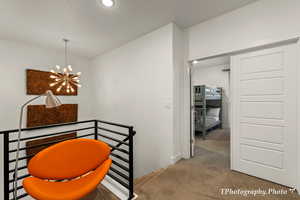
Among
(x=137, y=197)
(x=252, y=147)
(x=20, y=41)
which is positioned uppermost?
(x=20, y=41)

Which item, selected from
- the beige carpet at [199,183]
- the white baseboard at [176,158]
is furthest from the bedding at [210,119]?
the white baseboard at [176,158]

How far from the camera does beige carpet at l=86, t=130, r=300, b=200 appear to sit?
167cm

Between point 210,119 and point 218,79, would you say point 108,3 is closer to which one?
point 210,119

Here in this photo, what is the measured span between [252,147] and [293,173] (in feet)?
1.60

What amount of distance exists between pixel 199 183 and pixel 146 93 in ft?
6.11

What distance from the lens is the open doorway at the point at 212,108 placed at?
352 centimetres

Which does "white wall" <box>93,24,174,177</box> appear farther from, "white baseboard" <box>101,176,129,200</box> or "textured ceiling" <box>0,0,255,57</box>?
"white baseboard" <box>101,176,129,200</box>

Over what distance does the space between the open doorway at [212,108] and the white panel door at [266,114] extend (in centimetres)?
88

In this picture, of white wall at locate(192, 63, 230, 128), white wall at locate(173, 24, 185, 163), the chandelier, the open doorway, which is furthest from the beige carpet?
white wall at locate(192, 63, 230, 128)

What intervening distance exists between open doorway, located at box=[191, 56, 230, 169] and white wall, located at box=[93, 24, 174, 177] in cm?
96

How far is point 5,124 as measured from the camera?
10.6ft

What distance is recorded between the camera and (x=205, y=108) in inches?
168

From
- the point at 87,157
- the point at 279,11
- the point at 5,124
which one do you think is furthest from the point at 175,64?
the point at 5,124

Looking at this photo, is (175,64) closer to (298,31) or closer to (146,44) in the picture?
(146,44)
